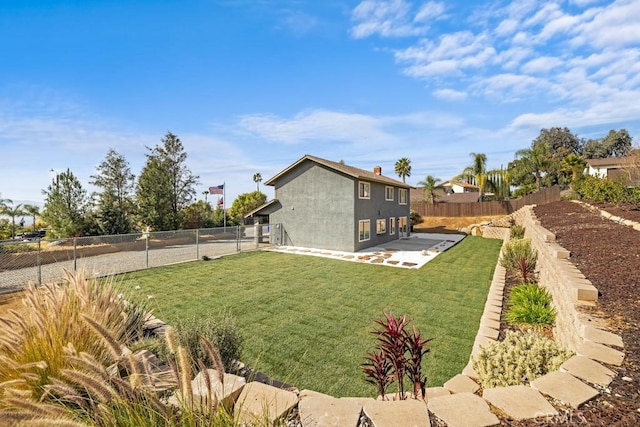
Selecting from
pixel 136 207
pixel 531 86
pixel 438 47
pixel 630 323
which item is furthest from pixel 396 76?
pixel 136 207

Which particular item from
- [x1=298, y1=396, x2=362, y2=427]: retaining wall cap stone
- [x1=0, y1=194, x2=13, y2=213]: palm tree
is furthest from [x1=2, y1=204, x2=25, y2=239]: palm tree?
[x1=298, y1=396, x2=362, y2=427]: retaining wall cap stone

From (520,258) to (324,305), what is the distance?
303 inches

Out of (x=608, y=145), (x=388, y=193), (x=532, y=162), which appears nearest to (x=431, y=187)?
(x=388, y=193)

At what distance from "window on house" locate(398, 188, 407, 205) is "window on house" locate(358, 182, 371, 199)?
21.5 ft

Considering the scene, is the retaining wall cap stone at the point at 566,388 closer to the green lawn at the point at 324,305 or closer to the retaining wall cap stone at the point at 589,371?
the retaining wall cap stone at the point at 589,371

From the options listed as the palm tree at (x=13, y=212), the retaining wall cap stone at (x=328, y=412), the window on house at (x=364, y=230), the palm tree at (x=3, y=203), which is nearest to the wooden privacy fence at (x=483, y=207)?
the window on house at (x=364, y=230)

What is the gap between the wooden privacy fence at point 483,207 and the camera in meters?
28.8

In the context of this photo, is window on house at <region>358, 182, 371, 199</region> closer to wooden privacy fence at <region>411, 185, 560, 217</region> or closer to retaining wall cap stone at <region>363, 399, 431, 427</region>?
retaining wall cap stone at <region>363, 399, 431, 427</region>

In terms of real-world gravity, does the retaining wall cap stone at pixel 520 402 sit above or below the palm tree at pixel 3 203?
below

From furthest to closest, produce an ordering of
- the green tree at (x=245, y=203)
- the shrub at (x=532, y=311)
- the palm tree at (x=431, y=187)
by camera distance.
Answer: the green tree at (x=245, y=203), the palm tree at (x=431, y=187), the shrub at (x=532, y=311)

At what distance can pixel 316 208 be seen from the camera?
1919cm

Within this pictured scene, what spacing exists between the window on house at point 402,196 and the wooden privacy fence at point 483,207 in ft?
31.1

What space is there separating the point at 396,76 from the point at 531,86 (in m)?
6.89

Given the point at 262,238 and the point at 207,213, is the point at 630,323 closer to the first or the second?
the point at 262,238
